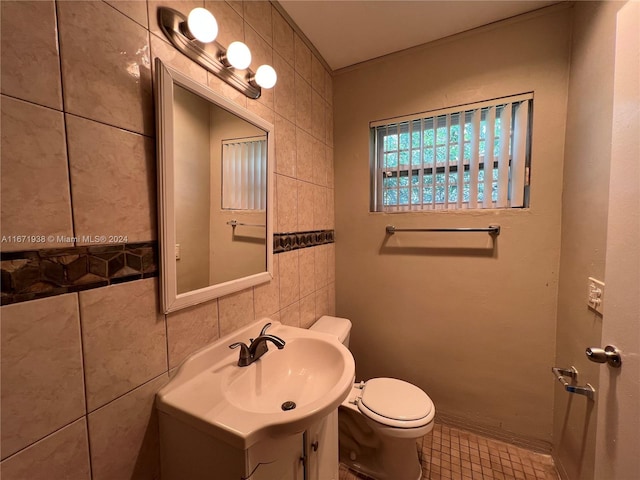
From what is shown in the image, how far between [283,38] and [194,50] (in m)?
0.67

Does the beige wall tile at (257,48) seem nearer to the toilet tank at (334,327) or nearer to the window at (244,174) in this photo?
the window at (244,174)

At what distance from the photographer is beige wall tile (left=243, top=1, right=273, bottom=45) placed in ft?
3.45

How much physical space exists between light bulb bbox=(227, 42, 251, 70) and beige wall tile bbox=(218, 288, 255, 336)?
0.88 meters

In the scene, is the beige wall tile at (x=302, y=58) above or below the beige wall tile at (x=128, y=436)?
above

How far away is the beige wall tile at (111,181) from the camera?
0.57m

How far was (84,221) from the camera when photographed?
0.58 meters

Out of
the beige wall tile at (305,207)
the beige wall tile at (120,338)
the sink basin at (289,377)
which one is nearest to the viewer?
the beige wall tile at (120,338)

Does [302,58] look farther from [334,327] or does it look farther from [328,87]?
[334,327]

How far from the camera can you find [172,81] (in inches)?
29.0

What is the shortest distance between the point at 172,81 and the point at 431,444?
2238 mm

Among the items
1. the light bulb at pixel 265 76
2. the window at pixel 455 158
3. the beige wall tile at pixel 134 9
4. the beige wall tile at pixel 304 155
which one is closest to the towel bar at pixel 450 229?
the window at pixel 455 158

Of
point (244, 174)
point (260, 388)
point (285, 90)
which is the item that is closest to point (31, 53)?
point (244, 174)

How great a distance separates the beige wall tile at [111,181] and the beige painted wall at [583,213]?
1.63 m

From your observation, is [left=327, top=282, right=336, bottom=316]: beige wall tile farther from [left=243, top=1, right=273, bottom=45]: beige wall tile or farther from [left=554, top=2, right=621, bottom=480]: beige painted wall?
[left=243, top=1, right=273, bottom=45]: beige wall tile
